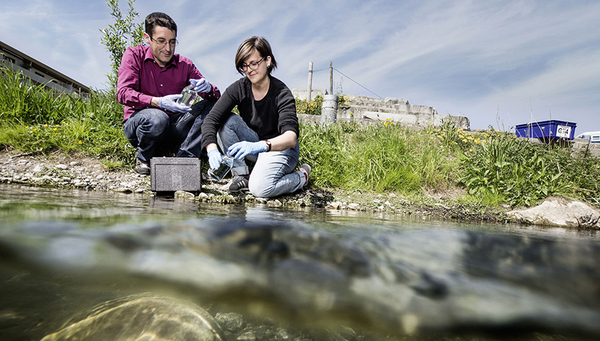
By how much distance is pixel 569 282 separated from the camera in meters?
1.17

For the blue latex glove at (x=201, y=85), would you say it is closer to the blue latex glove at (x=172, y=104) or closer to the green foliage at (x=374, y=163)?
the blue latex glove at (x=172, y=104)

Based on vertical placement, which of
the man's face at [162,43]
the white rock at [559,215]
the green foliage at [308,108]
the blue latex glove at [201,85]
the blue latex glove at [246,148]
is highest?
the green foliage at [308,108]

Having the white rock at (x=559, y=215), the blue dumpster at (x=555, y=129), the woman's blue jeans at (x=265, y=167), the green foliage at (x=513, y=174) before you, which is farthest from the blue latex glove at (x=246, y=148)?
the blue dumpster at (x=555, y=129)

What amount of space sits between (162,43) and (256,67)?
1.30 m

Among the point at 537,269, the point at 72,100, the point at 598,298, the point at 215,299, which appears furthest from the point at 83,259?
the point at 72,100

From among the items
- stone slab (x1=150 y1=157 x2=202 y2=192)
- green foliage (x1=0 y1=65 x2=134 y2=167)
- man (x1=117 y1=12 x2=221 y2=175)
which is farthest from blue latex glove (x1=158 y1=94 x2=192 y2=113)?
green foliage (x1=0 y1=65 x2=134 y2=167)

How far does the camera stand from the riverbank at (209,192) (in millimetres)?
3213

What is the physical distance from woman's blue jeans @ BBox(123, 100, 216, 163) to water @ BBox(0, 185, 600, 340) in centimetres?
233

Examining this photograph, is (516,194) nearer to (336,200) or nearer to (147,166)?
(336,200)

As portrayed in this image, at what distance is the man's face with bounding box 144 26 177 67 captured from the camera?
3.32 meters

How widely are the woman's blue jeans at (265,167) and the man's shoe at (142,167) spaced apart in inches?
38.9

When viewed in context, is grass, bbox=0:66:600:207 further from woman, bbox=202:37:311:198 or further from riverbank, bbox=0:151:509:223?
woman, bbox=202:37:311:198

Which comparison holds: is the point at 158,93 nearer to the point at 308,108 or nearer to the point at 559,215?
the point at 559,215

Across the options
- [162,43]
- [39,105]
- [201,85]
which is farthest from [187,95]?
[39,105]
